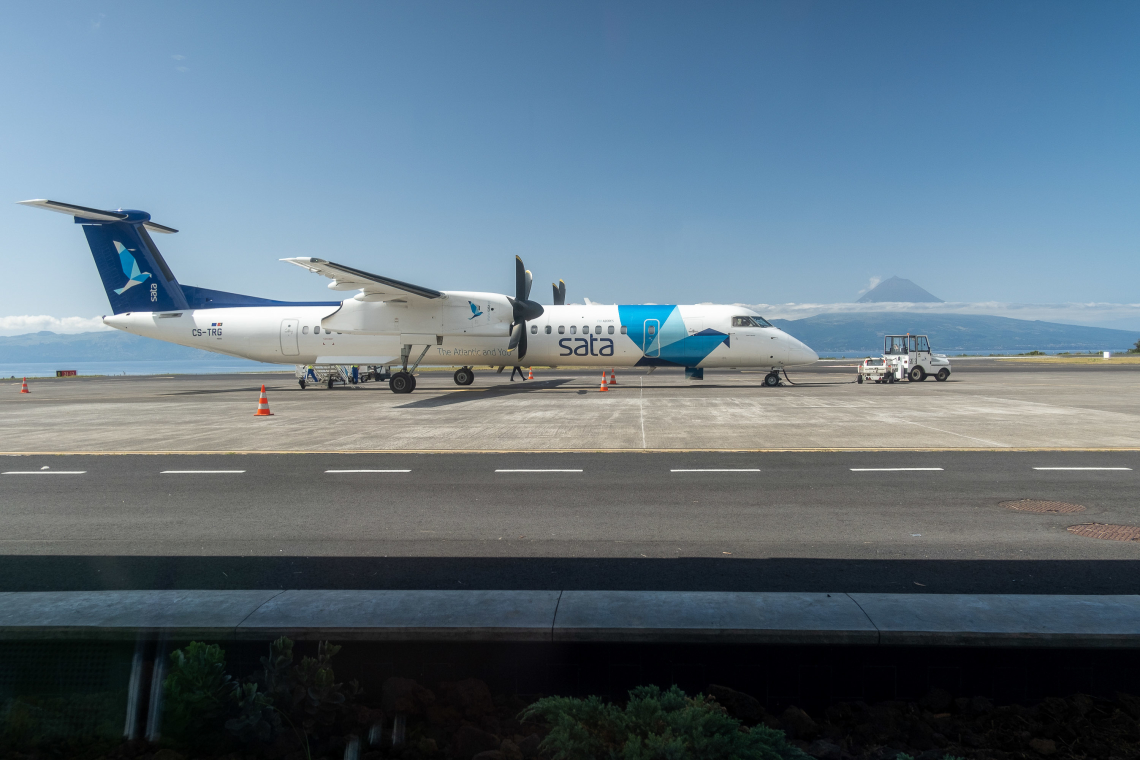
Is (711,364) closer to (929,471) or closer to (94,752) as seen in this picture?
(929,471)

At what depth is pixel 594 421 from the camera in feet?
49.3

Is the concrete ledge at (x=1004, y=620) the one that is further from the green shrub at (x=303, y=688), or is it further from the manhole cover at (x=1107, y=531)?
the manhole cover at (x=1107, y=531)

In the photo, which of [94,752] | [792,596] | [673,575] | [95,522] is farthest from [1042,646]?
[95,522]

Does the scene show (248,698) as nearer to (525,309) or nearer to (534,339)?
(525,309)

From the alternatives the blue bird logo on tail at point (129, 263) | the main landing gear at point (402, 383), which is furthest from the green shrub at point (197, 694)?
the blue bird logo on tail at point (129, 263)

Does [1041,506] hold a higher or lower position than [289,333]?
lower

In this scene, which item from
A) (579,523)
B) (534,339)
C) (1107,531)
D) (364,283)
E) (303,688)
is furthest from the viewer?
(534,339)

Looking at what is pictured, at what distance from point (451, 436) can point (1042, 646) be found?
10990mm

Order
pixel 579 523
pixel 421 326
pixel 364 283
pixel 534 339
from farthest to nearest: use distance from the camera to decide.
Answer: pixel 534 339 → pixel 421 326 → pixel 364 283 → pixel 579 523

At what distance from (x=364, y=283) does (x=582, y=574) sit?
18.2 meters

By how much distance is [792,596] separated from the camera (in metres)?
3.45

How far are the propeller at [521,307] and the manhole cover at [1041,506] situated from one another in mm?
18192

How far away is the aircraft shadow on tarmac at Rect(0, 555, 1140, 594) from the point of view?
4.71 metres

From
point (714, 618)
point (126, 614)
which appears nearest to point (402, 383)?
point (126, 614)
